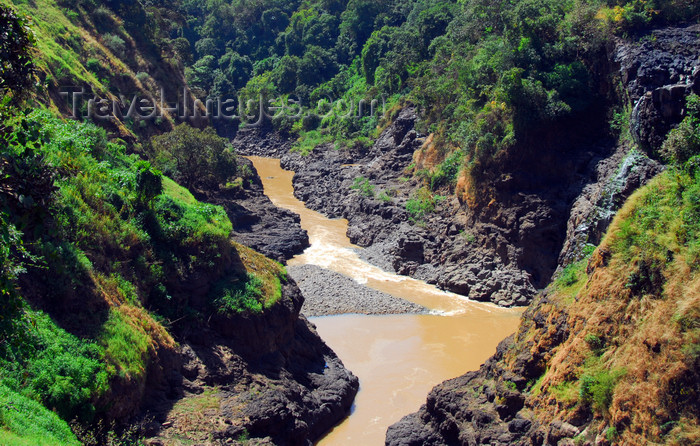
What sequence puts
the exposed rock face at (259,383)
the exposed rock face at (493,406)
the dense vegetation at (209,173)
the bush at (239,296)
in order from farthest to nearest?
the bush at (239,296) → the exposed rock face at (493,406) → the exposed rock face at (259,383) → the dense vegetation at (209,173)

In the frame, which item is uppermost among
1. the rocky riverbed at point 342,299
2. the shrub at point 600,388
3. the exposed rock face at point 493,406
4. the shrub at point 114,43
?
the shrub at point 114,43

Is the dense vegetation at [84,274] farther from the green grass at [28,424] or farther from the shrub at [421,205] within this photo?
the shrub at [421,205]

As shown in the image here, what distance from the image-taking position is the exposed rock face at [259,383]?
14.0 metres

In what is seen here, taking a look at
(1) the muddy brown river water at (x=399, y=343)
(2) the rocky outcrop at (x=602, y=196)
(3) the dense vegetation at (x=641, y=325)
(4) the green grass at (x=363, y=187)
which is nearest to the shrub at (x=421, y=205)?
(4) the green grass at (x=363, y=187)

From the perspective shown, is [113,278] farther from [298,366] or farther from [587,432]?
[587,432]

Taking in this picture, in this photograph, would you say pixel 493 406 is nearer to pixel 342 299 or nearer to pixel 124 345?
pixel 124 345

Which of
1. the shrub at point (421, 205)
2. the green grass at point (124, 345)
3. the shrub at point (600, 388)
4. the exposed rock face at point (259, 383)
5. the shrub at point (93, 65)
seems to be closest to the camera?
the shrub at point (600, 388)

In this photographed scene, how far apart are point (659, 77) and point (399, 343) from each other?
15.6 metres

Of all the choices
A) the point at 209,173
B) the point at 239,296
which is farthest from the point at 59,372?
the point at 209,173

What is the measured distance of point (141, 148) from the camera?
3484 centimetres

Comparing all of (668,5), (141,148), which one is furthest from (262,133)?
(668,5)

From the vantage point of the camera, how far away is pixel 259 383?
1645 centimetres

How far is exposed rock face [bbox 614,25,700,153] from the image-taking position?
73.1ft

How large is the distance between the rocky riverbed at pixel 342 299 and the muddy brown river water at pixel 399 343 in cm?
54
